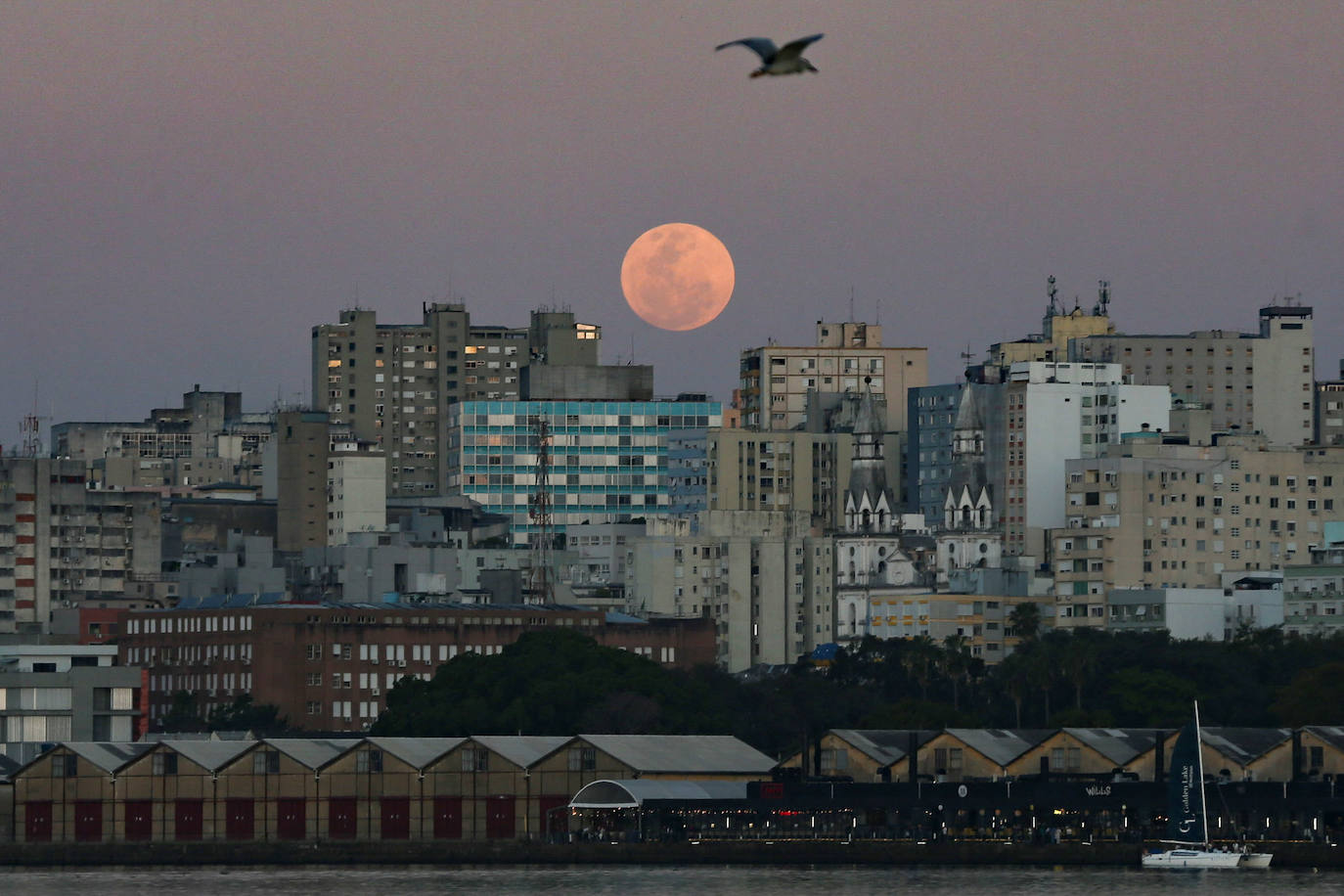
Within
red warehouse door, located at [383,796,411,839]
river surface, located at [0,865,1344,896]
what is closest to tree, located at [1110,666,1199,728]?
river surface, located at [0,865,1344,896]

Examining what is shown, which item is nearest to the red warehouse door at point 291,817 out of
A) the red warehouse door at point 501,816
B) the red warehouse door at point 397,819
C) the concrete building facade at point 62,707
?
the red warehouse door at point 397,819

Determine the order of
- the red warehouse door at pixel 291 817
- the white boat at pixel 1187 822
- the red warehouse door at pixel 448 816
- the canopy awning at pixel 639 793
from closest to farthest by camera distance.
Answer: the white boat at pixel 1187 822
the canopy awning at pixel 639 793
the red warehouse door at pixel 291 817
the red warehouse door at pixel 448 816

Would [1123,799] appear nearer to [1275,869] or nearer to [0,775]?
[1275,869]

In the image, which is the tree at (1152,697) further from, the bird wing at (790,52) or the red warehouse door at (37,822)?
the bird wing at (790,52)

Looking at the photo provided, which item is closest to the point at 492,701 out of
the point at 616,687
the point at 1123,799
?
the point at 616,687

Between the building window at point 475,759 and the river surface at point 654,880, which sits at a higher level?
the building window at point 475,759

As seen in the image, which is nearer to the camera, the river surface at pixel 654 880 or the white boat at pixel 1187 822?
the river surface at pixel 654 880

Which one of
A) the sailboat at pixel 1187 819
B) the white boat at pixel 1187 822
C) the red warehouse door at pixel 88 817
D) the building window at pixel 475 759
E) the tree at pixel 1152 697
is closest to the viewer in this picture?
the sailboat at pixel 1187 819

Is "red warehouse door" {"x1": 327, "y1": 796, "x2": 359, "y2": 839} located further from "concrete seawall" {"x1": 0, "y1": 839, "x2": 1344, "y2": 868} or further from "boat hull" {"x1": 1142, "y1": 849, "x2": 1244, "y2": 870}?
"boat hull" {"x1": 1142, "y1": 849, "x2": 1244, "y2": 870}
